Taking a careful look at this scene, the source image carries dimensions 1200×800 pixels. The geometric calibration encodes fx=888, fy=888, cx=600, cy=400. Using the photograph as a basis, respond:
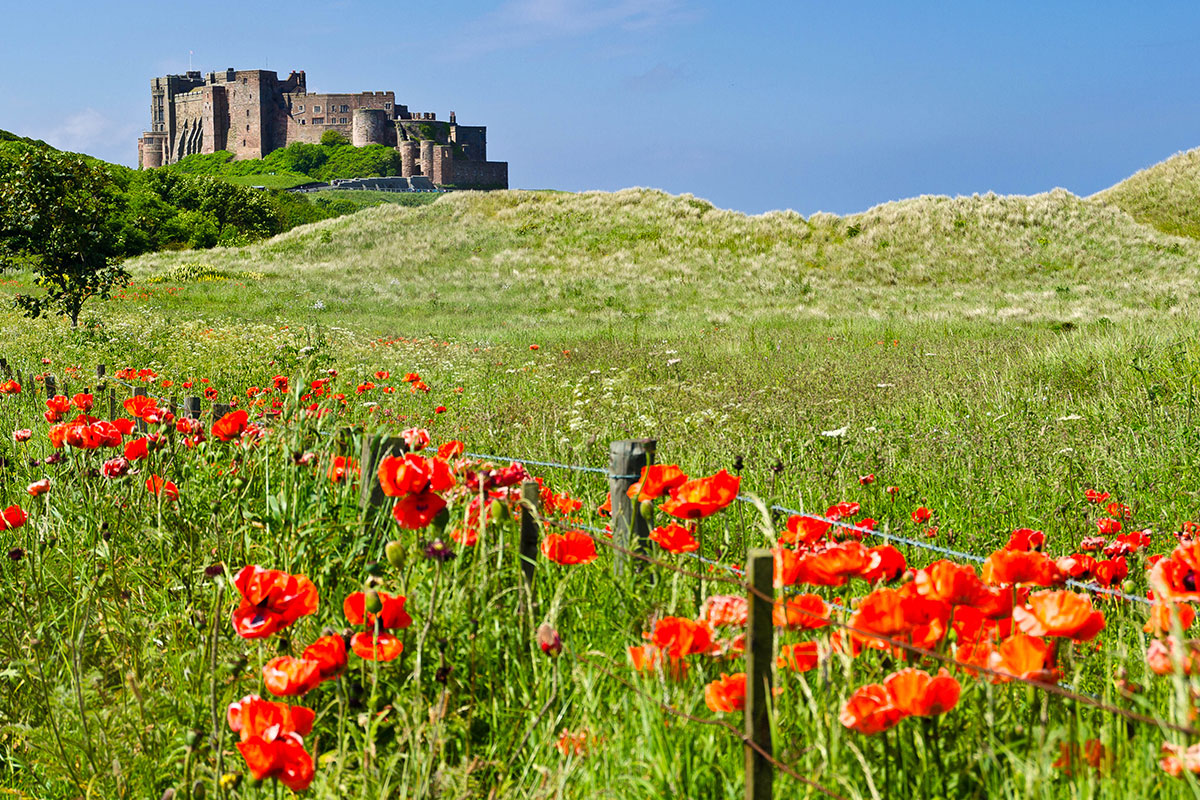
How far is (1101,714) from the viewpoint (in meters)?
1.84

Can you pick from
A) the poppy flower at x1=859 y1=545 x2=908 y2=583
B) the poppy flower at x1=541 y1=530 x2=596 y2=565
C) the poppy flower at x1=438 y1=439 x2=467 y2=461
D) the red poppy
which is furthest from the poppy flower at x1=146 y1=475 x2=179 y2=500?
the poppy flower at x1=859 y1=545 x2=908 y2=583

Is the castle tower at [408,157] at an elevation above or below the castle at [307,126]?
below

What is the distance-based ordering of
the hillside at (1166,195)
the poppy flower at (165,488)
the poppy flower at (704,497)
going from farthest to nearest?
the hillside at (1166,195) < the poppy flower at (165,488) < the poppy flower at (704,497)

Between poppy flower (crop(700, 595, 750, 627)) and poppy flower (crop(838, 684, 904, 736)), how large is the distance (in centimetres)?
36

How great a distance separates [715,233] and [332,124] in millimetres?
79285

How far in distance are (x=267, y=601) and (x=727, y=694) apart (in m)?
0.81

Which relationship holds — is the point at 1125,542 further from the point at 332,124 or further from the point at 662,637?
the point at 332,124

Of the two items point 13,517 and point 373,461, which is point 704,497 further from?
point 13,517

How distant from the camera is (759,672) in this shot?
134 cm

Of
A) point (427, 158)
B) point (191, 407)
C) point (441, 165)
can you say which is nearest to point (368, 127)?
point (427, 158)

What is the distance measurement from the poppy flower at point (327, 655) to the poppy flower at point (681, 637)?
542mm

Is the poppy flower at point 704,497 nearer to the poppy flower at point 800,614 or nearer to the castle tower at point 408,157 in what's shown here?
the poppy flower at point 800,614

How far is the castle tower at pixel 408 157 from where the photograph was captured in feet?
297

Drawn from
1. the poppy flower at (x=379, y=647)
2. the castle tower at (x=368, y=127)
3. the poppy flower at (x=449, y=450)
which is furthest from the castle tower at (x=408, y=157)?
the poppy flower at (x=379, y=647)
